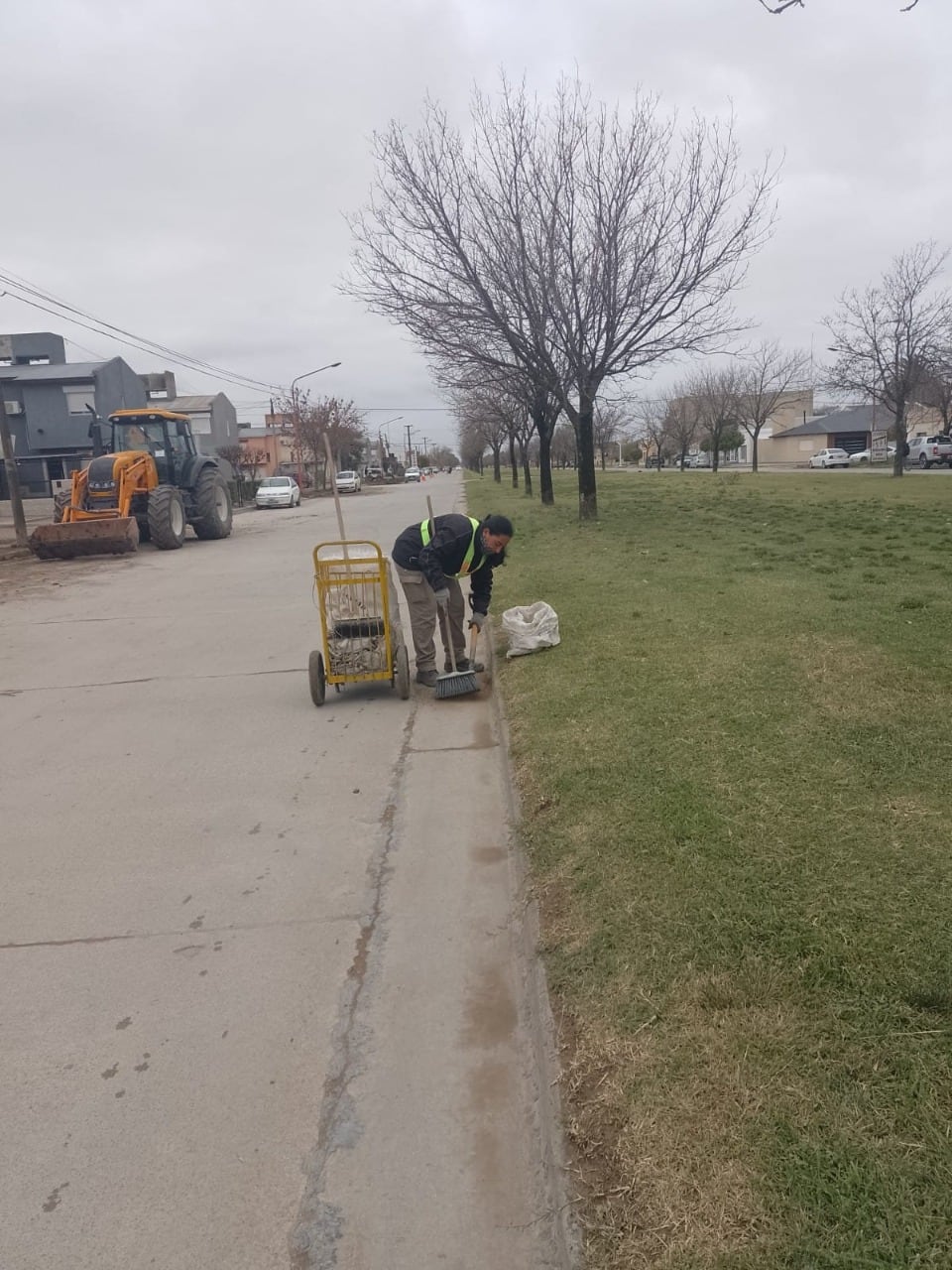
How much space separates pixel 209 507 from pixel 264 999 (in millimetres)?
19825

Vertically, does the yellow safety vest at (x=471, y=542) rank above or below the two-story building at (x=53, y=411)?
below

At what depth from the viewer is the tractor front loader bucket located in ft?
58.1

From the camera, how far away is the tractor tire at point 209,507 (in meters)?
21.8

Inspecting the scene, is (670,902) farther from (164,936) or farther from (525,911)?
(164,936)

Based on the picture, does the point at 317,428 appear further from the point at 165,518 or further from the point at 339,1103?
the point at 339,1103

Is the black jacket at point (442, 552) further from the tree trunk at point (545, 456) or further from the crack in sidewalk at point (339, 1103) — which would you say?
the tree trunk at point (545, 456)

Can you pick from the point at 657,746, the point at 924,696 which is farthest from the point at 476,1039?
the point at 924,696

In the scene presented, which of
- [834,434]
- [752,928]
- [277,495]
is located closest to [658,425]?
[834,434]

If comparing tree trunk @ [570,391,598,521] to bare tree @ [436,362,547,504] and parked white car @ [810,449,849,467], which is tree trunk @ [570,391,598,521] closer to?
A: bare tree @ [436,362,547,504]

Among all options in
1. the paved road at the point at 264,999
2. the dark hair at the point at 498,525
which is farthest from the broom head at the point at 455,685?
the dark hair at the point at 498,525

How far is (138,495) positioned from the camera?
19641 mm

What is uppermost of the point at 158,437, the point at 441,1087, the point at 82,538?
the point at 158,437

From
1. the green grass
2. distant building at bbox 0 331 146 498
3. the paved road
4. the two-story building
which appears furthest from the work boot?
distant building at bbox 0 331 146 498

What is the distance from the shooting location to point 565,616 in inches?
349
